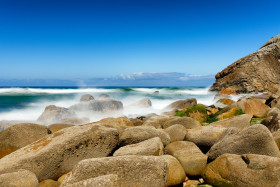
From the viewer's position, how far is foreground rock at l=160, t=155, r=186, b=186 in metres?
3.34

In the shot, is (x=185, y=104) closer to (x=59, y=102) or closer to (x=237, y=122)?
(x=237, y=122)

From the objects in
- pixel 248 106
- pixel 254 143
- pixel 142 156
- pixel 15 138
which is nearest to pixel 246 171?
pixel 254 143

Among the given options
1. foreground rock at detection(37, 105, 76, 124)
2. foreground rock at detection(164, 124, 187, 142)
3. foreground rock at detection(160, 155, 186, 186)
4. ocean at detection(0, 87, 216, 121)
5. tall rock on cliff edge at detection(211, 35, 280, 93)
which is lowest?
ocean at detection(0, 87, 216, 121)

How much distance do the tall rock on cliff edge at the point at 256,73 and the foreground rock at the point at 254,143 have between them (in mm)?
15186

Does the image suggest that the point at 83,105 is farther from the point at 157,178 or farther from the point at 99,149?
the point at 157,178

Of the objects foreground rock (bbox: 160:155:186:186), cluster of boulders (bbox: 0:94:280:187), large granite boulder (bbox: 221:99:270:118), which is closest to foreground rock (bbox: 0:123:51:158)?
cluster of boulders (bbox: 0:94:280:187)

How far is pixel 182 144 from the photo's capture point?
418 cm

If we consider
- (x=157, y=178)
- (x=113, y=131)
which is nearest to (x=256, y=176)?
(x=157, y=178)

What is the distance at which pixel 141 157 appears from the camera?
2.77 metres

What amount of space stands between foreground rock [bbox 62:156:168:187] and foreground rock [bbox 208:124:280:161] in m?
1.51

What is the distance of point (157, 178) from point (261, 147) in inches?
70.9

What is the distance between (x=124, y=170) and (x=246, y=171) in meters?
1.59

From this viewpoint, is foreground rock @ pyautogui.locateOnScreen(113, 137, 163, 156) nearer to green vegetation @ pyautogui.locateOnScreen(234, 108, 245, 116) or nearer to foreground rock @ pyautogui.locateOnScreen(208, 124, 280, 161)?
foreground rock @ pyautogui.locateOnScreen(208, 124, 280, 161)

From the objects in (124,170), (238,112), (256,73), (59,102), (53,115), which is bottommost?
(59,102)
